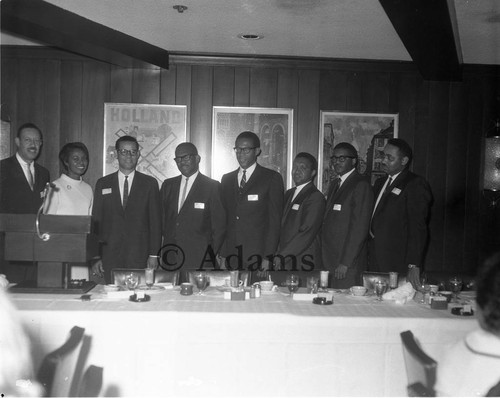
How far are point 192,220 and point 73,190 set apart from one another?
1121 mm

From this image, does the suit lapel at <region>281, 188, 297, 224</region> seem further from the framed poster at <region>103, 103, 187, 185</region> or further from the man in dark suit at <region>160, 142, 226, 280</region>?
the framed poster at <region>103, 103, 187, 185</region>

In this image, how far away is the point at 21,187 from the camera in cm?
463

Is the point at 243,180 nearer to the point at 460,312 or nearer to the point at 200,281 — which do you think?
the point at 200,281

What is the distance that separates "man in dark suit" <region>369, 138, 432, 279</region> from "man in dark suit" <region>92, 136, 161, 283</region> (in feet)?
5.86

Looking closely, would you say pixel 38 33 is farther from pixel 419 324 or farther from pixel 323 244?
pixel 419 324

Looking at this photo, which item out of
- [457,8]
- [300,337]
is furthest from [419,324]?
[457,8]

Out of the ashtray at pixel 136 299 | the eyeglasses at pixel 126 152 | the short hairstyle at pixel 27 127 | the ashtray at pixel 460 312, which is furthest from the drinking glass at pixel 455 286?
the short hairstyle at pixel 27 127

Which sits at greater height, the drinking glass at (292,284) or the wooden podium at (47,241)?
the wooden podium at (47,241)

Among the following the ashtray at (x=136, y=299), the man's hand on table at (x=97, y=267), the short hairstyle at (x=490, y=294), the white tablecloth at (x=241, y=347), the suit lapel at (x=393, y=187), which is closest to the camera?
the short hairstyle at (x=490, y=294)

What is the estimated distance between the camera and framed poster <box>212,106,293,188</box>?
17.7 feet

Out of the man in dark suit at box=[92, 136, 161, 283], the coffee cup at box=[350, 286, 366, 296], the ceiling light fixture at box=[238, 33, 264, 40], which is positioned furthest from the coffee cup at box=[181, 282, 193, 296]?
the ceiling light fixture at box=[238, 33, 264, 40]

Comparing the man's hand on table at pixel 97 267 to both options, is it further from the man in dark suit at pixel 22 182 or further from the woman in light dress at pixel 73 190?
the man in dark suit at pixel 22 182

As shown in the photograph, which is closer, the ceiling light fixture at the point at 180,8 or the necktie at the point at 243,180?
the ceiling light fixture at the point at 180,8

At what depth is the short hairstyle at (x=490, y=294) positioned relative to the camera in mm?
1395
